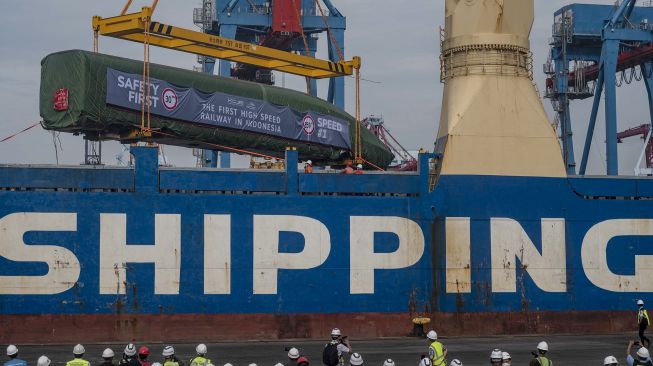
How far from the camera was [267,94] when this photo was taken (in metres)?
38.7

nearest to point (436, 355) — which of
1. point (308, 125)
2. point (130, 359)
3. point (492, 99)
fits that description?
point (130, 359)

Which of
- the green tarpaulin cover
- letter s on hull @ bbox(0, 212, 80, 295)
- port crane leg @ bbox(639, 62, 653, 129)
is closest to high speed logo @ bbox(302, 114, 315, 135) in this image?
the green tarpaulin cover

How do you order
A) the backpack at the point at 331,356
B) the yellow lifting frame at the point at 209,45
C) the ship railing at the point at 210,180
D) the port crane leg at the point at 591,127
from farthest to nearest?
1. the port crane leg at the point at 591,127
2. the yellow lifting frame at the point at 209,45
3. the ship railing at the point at 210,180
4. the backpack at the point at 331,356

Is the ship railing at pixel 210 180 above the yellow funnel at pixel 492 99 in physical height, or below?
below

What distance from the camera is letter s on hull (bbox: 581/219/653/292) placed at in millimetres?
35000

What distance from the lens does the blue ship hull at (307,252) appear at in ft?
101

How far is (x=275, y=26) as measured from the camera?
2505 inches

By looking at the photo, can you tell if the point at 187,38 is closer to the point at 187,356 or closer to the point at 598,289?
the point at 187,356

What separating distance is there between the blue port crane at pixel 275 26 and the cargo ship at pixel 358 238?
25204 millimetres

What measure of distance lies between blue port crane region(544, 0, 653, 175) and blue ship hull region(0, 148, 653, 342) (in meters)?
28.2

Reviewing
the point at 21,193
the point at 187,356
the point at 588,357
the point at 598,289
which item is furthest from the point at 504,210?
the point at 21,193

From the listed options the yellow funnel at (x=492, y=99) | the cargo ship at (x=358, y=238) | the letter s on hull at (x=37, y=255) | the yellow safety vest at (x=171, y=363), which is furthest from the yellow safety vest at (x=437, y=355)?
the yellow funnel at (x=492, y=99)

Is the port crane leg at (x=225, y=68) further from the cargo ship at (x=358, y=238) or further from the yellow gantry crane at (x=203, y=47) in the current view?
the cargo ship at (x=358, y=238)

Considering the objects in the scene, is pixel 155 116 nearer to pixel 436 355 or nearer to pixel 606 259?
pixel 606 259
